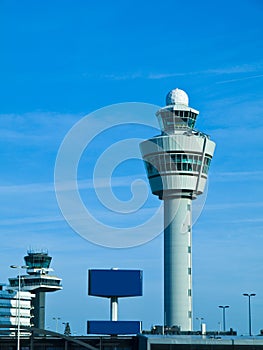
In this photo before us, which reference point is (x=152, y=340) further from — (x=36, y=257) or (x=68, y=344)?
(x=36, y=257)

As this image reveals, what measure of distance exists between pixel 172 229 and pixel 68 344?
43646 millimetres

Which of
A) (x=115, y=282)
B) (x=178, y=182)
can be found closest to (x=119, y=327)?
(x=115, y=282)

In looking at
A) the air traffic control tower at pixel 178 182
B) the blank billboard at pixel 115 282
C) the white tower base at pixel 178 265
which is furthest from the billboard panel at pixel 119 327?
the air traffic control tower at pixel 178 182

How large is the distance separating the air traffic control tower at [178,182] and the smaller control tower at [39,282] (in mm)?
67426

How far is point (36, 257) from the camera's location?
192 metres

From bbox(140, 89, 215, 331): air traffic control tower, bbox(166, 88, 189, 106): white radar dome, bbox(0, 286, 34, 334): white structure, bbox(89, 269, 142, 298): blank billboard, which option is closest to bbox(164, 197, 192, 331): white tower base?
bbox(140, 89, 215, 331): air traffic control tower

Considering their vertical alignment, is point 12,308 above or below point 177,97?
below

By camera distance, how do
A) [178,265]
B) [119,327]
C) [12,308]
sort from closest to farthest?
[119,327] → [178,265] → [12,308]

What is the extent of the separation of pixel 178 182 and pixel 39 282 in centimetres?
7309

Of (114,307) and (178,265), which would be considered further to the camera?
(178,265)

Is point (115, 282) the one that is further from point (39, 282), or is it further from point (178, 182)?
point (39, 282)

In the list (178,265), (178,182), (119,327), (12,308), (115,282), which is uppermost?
(178,182)

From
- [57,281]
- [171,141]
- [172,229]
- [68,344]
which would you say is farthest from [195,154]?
[57,281]

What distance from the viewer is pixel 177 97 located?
13738 centimetres
